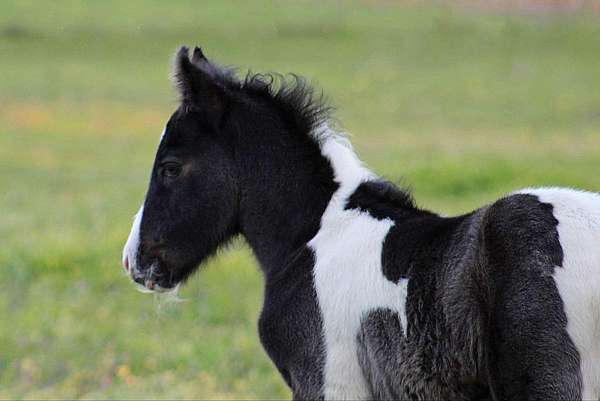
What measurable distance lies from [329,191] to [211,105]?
25.1 inches

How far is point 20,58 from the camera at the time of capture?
3158 cm

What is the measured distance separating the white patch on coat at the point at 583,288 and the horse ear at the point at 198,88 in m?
1.61

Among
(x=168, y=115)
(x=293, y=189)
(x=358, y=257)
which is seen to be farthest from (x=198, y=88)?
(x=168, y=115)

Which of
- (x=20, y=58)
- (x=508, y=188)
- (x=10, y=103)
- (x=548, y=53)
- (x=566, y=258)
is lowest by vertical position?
(x=566, y=258)

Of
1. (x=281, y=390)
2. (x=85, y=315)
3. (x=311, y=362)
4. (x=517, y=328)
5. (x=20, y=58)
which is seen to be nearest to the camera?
(x=517, y=328)

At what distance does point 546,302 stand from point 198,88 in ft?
5.86

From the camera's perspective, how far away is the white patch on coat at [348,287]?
14.0ft

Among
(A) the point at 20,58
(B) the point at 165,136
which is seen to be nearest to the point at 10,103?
(A) the point at 20,58

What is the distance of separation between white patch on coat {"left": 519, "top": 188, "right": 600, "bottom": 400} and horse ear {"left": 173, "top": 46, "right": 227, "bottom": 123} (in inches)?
63.5

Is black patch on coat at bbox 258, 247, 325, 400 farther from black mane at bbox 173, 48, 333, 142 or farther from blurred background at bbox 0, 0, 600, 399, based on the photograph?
blurred background at bbox 0, 0, 600, 399

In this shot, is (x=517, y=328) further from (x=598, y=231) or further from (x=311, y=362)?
(x=311, y=362)

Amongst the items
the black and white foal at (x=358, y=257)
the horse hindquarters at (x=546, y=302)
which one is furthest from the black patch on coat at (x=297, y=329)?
the horse hindquarters at (x=546, y=302)

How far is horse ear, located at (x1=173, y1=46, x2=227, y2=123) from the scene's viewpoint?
4.74 m

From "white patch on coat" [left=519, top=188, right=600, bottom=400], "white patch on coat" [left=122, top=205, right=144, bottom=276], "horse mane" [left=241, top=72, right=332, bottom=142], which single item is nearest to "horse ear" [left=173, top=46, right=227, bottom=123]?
"horse mane" [left=241, top=72, right=332, bottom=142]
